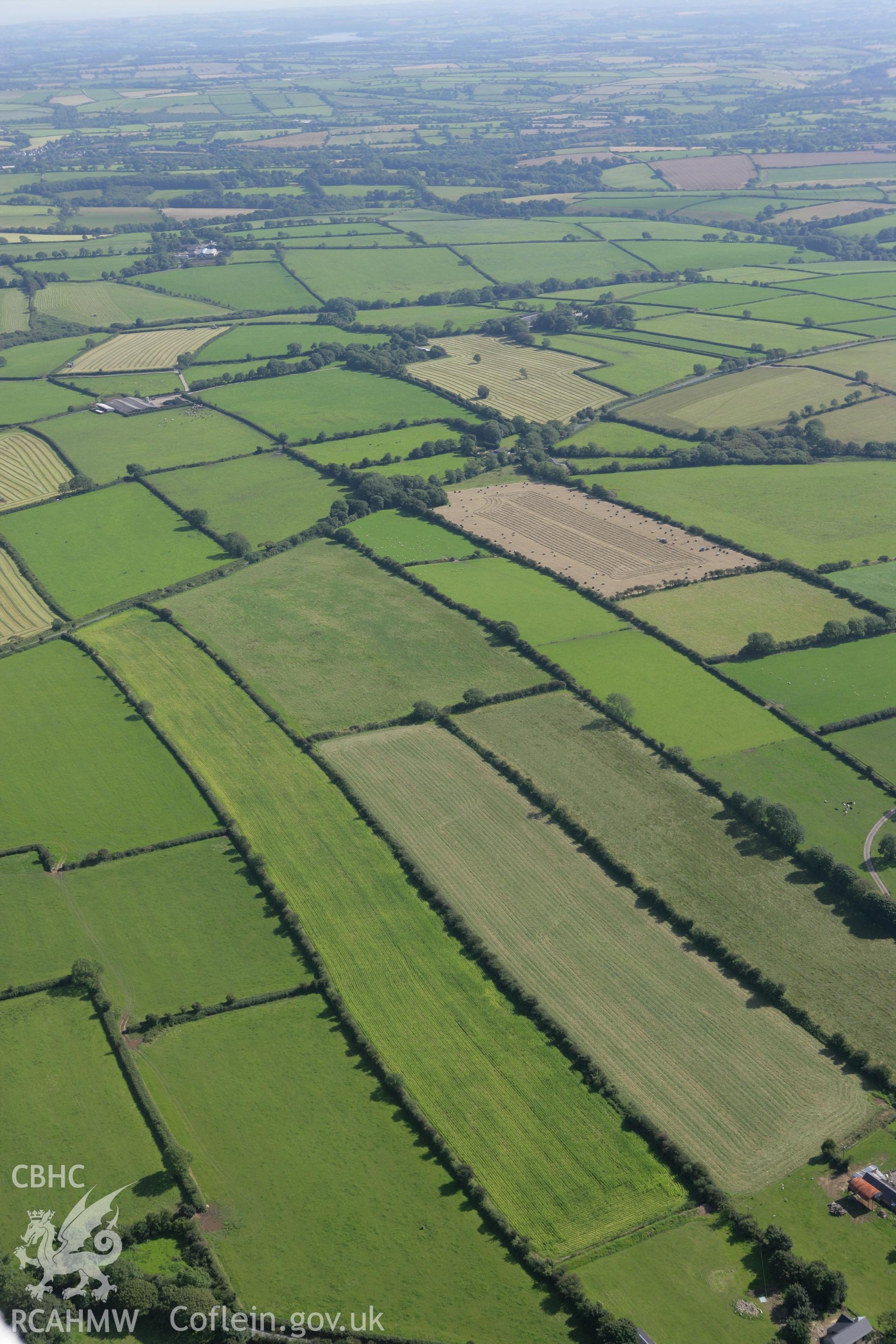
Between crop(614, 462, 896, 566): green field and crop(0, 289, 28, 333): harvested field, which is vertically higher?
crop(0, 289, 28, 333): harvested field

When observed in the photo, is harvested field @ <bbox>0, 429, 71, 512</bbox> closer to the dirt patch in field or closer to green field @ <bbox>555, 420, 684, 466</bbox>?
green field @ <bbox>555, 420, 684, 466</bbox>

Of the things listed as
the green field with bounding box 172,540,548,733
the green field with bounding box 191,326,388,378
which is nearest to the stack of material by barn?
the green field with bounding box 172,540,548,733

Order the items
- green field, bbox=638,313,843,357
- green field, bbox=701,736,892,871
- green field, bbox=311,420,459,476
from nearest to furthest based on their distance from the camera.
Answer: green field, bbox=701,736,892,871
green field, bbox=311,420,459,476
green field, bbox=638,313,843,357

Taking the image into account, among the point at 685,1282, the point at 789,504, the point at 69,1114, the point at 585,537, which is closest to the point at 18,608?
the point at 585,537

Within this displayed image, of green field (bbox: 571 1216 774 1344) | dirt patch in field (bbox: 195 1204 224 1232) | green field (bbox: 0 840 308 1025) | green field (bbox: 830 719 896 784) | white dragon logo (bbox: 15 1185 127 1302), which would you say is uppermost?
green field (bbox: 830 719 896 784)

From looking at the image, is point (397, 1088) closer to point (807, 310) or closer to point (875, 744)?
point (875, 744)

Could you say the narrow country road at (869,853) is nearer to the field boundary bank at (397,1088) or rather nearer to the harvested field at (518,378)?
the field boundary bank at (397,1088)

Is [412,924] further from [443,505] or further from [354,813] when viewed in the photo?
[443,505]
